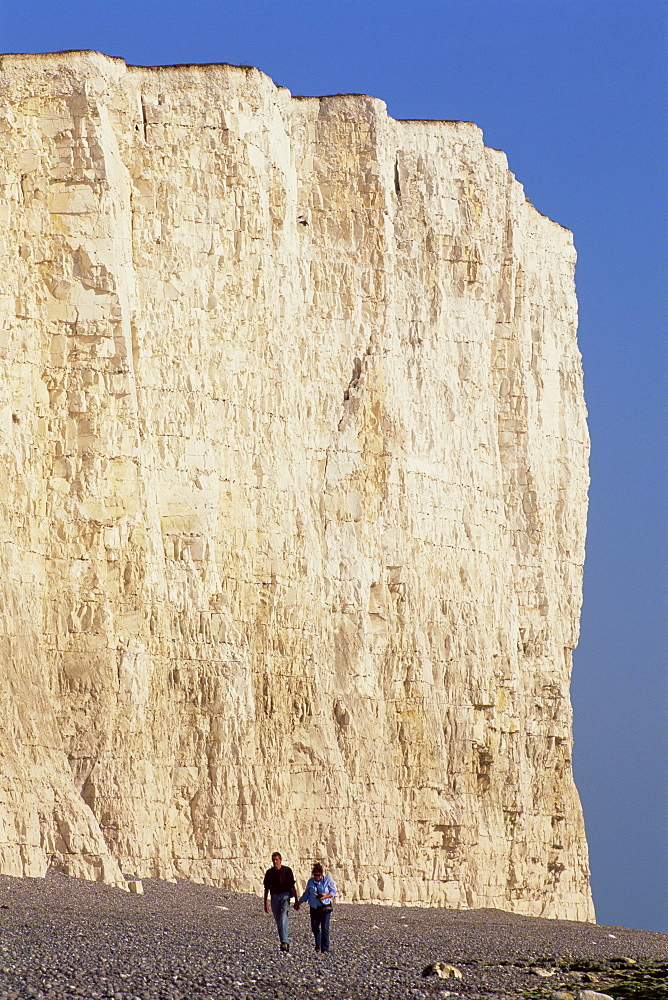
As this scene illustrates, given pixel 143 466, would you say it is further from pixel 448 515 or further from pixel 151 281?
pixel 448 515

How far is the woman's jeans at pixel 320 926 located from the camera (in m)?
18.9

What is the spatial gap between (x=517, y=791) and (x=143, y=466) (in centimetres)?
1200

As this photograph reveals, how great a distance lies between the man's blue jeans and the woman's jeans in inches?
13.1

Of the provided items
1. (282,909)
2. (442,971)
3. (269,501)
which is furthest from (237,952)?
(269,501)

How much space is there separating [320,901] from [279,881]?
65cm

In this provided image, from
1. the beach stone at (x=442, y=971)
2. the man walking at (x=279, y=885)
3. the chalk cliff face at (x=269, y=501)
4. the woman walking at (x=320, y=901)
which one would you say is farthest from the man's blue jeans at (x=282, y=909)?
the chalk cliff face at (x=269, y=501)

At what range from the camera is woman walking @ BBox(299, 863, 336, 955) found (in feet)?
60.7

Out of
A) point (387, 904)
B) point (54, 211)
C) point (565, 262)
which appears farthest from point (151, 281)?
point (565, 262)

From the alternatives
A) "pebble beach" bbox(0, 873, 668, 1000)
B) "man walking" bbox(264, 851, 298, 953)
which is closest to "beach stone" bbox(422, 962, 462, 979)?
"pebble beach" bbox(0, 873, 668, 1000)

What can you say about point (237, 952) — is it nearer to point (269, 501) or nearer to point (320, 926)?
point (320, 926)

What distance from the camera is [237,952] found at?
18.5 meters

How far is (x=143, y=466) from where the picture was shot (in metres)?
29.1

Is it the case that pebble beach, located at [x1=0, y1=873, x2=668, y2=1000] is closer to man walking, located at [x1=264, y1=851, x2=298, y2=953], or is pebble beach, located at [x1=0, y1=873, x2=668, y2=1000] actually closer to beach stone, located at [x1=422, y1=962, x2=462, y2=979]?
beach stone, located at [x1=422, y1=962, x2=462, y2=979]

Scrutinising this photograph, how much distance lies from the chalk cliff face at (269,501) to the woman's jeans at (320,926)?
6695 millimetres
